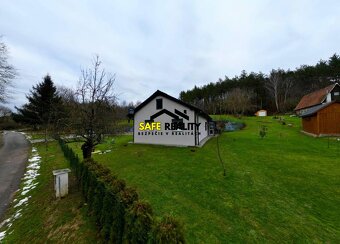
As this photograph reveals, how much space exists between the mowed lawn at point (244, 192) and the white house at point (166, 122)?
475 centimetres

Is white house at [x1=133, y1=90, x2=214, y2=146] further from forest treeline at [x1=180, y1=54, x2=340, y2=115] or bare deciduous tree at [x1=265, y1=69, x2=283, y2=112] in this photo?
bare deciduous tree at [x1=265, y1=69, x2=283, y2=112]

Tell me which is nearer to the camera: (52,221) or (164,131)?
(52,221)

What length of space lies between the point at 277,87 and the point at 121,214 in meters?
73.0

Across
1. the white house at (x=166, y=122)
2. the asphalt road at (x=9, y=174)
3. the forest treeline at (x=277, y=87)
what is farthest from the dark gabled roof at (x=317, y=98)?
the asphalt road at (x=9, y=174)

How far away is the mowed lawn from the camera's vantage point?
718 cm

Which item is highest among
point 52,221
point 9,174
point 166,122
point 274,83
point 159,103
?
point 274,83

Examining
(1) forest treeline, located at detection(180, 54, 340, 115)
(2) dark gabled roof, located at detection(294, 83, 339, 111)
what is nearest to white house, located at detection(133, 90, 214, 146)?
(2) dark gabled roof, located at detection(294, 83, 339, 111)

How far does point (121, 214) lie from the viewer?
6117 mm

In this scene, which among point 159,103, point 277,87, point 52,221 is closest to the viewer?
point 52,221

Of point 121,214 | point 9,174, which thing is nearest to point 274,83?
point 9,174

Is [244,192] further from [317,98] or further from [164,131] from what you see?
[317,98]

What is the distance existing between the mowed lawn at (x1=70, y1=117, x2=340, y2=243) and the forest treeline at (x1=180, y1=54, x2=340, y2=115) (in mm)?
45210

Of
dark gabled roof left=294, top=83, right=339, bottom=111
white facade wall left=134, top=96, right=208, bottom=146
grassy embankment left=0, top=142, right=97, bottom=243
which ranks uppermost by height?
dark gabled roof left=294, top=83, right=339, bottom=111

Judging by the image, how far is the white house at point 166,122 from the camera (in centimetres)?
2267
